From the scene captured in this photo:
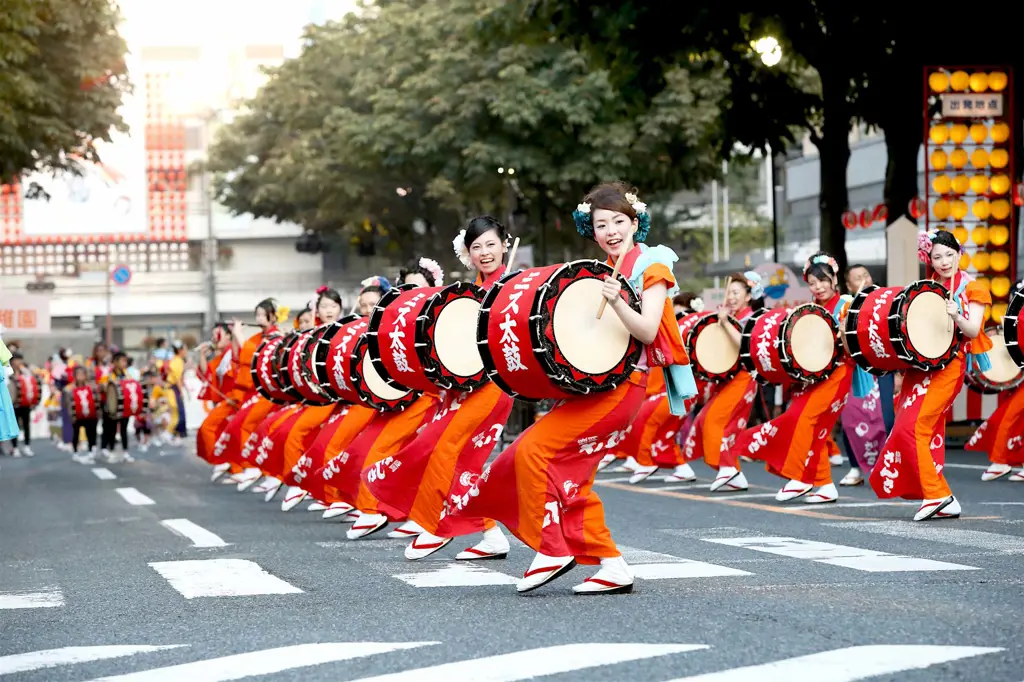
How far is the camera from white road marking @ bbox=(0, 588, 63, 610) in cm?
870

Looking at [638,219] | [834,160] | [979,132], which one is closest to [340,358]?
[638,219]

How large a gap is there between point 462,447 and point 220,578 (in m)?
1.67

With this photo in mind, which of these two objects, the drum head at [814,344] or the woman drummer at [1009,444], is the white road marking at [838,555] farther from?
the woman drummer at [1009,444]

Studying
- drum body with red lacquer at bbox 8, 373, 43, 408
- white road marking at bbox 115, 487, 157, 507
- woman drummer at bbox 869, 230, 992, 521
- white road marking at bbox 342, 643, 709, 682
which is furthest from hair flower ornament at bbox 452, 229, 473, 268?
drum body with red lacquer at bbox 8, 373, 43, 408

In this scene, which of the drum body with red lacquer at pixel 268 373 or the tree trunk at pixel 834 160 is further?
the tree trunk at pixel 834 160

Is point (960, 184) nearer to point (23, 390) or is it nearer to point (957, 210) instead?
point (957, 210)

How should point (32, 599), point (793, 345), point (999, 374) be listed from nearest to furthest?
point (32, 599)
point (793, 345)
point (999, 374)

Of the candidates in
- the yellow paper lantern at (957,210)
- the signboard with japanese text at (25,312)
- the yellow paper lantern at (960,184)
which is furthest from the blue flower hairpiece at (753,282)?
the signboard with japanese text at (25,312)

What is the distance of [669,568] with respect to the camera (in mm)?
9406

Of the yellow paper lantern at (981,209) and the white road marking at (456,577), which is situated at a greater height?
the yellow paper lantern at (981,209)

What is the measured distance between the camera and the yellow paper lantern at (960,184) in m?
24.3

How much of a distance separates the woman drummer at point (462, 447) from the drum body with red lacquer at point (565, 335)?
76.2 inches

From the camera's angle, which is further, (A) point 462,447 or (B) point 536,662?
(A) point 462,447

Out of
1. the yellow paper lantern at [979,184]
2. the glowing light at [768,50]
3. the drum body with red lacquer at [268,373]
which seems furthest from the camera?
the glowing light at [768,50]
